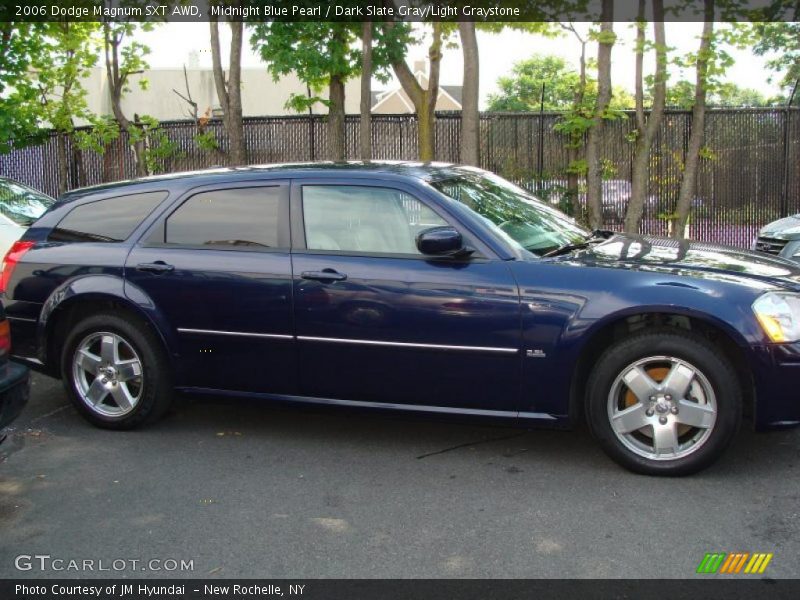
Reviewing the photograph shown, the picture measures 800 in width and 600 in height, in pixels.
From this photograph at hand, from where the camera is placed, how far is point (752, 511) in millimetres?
4211

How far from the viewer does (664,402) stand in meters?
4.57

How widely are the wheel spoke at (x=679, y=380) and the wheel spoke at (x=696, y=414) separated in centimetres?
5

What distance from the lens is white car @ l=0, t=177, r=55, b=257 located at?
957cm

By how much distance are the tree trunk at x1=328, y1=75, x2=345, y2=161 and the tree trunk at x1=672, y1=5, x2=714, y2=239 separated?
194 inches

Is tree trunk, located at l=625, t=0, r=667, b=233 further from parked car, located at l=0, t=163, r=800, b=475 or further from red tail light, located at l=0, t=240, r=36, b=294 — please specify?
red tail light, located at l=0, t=240, r=36, b=294

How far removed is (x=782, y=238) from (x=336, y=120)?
659 cm

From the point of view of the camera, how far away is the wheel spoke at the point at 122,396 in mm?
5656

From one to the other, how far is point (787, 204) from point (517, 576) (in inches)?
429

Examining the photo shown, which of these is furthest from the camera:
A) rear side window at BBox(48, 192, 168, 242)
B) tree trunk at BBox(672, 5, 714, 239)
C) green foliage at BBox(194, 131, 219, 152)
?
green foliage at BBox(194, 131, 219, 152)

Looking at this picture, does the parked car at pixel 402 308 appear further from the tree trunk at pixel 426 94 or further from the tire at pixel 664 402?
the tree trunk at pixel 426 94

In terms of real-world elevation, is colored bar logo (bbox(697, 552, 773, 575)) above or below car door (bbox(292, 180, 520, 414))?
below

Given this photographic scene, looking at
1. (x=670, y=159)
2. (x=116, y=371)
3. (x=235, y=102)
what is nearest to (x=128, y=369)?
(x=116, y=371)

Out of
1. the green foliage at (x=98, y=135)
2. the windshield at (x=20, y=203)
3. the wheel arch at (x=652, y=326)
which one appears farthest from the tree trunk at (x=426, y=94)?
the wheel arch at (x=652, y=326)

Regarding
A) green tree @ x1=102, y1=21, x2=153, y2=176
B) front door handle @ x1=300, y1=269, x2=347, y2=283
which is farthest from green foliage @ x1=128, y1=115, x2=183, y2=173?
front door handle @ x1=300, y1=269, x2=347, y2=283
